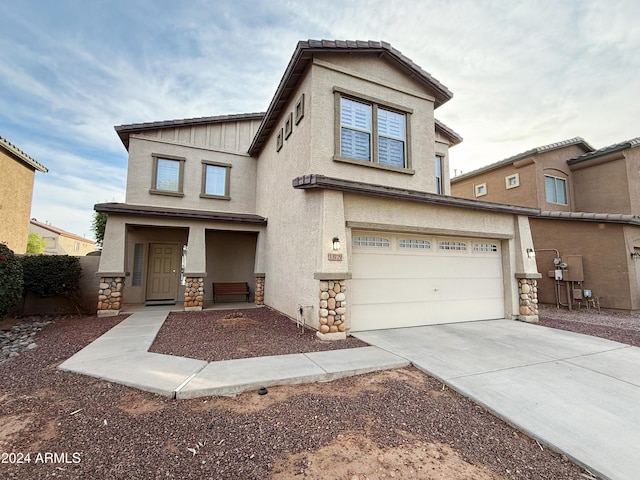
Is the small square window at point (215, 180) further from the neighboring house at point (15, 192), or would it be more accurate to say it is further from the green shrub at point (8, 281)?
the neighboring house at point (15, 192)

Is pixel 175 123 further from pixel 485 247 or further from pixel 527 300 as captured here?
pixel 527 300

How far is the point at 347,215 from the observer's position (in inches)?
250

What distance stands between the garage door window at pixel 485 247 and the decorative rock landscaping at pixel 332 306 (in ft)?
14.8

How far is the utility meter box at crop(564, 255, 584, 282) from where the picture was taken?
33.5 feet

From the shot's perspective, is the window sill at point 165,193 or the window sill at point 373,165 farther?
the window sill at point 165,193

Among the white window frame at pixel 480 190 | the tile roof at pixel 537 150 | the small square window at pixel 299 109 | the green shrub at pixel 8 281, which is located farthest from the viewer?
the white window frame at pixel 480 190

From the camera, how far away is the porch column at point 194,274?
9234 millimetres

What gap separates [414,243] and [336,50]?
5.17 meters

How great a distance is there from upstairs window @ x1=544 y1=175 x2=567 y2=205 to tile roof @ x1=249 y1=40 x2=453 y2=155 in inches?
342

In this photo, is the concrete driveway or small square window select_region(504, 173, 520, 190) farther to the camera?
small square window select_region(504, 173, 520, 190)

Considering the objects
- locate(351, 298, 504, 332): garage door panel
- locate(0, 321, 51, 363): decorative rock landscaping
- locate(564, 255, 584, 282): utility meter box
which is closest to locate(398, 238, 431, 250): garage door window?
locate(351, 298, 504, 332): garage door panel

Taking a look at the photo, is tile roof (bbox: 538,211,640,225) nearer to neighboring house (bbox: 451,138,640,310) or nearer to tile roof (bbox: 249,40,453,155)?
neighboring house (bbox: 451,138,640,310)

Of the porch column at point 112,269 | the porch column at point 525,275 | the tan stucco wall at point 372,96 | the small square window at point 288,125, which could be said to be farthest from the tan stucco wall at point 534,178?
the porch column at point 112,269

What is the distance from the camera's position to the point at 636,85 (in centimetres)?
927
